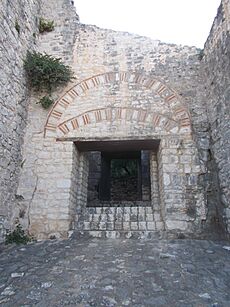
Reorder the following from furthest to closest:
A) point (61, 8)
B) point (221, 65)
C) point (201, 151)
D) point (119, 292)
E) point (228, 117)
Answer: point (61, 8) → point (201, 151) → point (221, 65) → point (228, 117) → point (119, 292)

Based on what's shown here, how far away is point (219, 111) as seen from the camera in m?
4.43

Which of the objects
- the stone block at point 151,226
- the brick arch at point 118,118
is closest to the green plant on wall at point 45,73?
the brick arch at point 118,118

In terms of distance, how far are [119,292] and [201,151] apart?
305 centimetres

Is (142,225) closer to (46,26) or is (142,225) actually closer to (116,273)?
(116,273)

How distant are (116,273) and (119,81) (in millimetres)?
3779

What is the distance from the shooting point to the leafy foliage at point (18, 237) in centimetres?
422

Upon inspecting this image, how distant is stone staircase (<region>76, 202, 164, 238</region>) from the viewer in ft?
14.5

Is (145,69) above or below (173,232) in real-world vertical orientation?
above

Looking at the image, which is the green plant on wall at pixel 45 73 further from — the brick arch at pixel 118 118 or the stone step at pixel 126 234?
the stone step at pixel 126 234

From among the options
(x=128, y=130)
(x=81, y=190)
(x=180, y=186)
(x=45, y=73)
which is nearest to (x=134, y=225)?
(x=180, y=186)

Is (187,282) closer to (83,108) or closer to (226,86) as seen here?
(226,86)

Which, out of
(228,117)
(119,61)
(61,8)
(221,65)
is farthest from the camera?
(61,8)

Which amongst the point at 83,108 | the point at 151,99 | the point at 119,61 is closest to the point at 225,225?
the point at 151,99

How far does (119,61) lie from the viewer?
5508 mm
